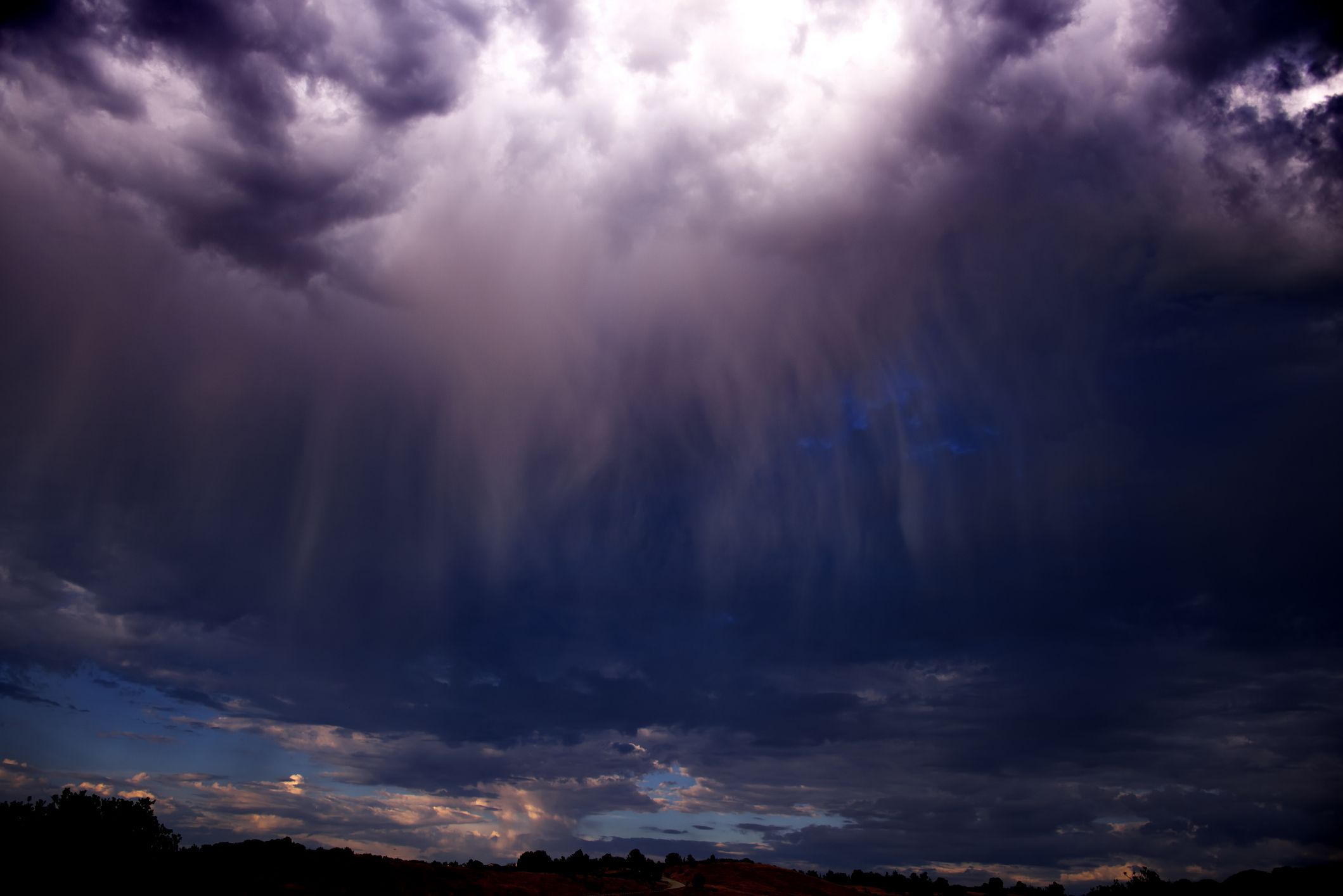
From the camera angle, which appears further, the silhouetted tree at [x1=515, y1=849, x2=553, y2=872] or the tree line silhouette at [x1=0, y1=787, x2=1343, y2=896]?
the silhouetted tree at [x1=515, y1=849, x2=553, y2=872]

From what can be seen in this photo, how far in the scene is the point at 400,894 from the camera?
69500 millimetres

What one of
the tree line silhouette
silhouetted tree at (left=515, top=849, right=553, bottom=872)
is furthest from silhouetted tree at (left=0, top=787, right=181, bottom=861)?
silhouetted tree at (left=515, top=849, right=553, bottom=872)

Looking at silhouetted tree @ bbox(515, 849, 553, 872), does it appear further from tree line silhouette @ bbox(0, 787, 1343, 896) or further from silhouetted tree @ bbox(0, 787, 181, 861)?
silhouetted tree @ bbox(0, 787, 181, 861)

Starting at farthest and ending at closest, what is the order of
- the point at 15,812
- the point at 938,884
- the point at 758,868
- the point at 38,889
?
the point at 938,884, the point at 758,868, the point at 15,812, the point at 38,889

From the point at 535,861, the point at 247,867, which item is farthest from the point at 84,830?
the point at 535,861

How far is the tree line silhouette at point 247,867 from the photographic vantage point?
6681cm

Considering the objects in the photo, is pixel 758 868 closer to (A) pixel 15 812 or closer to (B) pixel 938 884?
(B) pixel 938 884

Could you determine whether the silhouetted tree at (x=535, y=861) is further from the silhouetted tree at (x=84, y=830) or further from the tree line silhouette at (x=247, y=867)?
the silhouetted tree at (x=84, y=830)

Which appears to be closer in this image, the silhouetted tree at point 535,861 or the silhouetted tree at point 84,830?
the silhouetted tree at point 84,830

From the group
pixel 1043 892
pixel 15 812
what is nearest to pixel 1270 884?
pixel 1043 892

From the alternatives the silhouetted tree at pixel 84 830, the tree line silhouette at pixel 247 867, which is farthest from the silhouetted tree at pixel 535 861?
the silhouetted tree at pixel 84 830

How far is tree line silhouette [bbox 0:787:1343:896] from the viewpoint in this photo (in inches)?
2630

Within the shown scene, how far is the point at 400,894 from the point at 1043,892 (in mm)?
84672

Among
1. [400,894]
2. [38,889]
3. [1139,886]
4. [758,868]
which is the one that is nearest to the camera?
[38,889]
